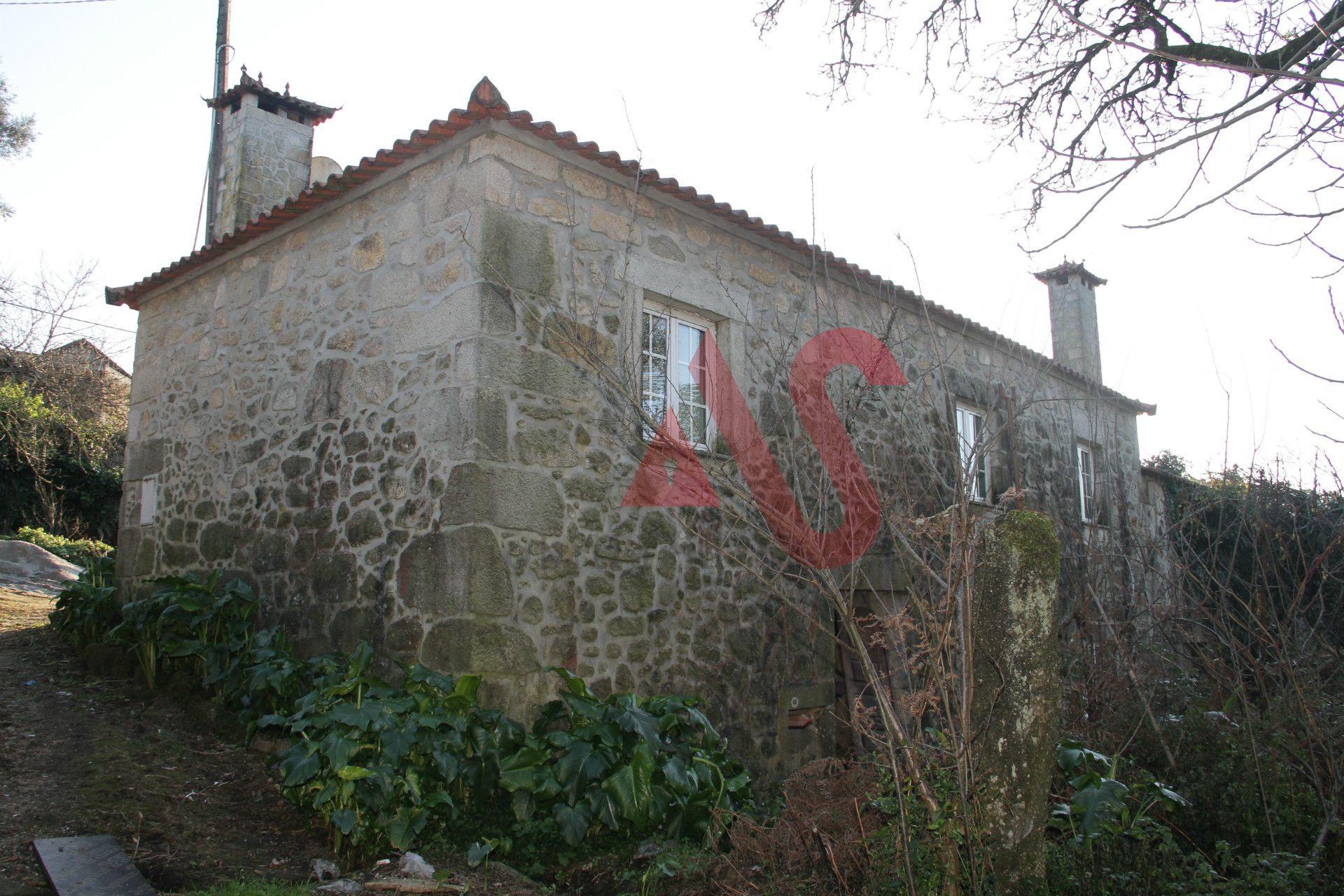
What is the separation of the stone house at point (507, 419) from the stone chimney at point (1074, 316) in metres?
5.83

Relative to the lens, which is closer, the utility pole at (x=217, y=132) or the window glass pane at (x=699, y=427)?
the window glass pane at (x=699, y=427)

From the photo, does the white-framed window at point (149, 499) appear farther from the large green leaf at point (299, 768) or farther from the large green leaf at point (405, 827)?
the large green leaf at point (405, 827)

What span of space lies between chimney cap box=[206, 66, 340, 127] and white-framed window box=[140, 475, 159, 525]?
11.2ft

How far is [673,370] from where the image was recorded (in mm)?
6570

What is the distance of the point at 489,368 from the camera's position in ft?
17.7

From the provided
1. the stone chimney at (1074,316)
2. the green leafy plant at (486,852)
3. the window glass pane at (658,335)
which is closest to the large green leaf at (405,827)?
the green leafy plant at (486,852)

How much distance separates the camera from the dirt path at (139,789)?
4.40 m

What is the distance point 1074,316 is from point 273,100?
9994mm

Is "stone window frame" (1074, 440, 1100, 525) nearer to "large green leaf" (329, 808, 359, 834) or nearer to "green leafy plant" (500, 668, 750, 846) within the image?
"green leafy plant" (500, 668, 750, 846)

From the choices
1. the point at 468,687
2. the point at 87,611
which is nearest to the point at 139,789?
the point at 468,687

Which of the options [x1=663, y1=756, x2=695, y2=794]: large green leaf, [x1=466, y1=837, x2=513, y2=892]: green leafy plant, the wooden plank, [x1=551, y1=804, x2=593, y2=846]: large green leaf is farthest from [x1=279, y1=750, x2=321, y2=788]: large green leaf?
[x1=663, y1=756, x2=695, y2=794]: large green leaf

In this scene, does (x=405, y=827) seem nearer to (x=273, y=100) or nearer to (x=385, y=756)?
(x=385, y=756)

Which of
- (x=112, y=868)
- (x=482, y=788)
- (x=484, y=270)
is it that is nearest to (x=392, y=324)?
(x=484, y=270)

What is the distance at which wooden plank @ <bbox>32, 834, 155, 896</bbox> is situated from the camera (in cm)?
384
